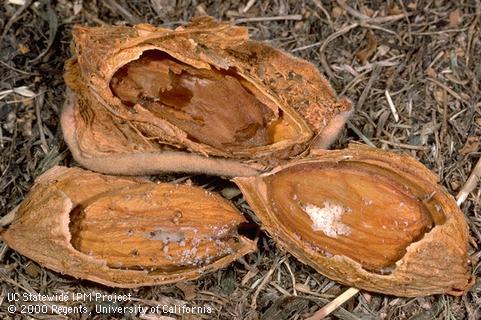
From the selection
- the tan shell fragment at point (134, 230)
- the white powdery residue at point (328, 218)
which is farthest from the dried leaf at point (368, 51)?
the tan shell fragment at point (134, 230)

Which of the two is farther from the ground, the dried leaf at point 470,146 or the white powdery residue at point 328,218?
the dried leaf at point 470,146

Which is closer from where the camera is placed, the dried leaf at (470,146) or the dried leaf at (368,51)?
the dried leaf at (470,146)

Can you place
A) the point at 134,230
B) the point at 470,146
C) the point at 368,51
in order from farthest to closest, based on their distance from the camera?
the point at 368,51, the point at 470,146, the point at 134,230

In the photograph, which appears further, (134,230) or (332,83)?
(332,83)

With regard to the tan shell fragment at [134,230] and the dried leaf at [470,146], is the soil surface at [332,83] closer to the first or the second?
the dried leaf at [470,146]

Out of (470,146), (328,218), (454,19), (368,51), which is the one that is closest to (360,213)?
(328,218)

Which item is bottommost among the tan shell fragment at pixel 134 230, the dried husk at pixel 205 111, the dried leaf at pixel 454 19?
the tan shell fragment at pixel 134 230

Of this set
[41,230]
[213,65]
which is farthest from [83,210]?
[213,65]

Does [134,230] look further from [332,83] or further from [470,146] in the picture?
[470,146]
